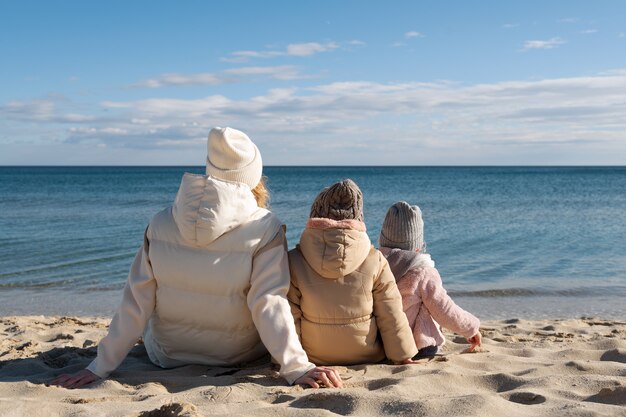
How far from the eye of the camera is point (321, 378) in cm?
395

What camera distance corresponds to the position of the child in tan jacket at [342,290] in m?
4.11

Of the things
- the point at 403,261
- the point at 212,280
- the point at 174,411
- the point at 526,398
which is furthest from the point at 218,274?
the point at 526,398

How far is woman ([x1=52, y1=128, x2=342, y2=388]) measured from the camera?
4.02m

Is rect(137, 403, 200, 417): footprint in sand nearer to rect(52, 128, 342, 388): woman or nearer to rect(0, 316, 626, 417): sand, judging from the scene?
rect(0, 316, 626, 417): sand

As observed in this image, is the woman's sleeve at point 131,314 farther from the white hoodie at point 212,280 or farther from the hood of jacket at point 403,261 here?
the hood of jacket at point 403,261

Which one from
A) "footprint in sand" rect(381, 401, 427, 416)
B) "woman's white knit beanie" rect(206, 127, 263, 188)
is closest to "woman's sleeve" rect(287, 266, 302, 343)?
"woman's white knit beanie" rect(206, 127, 263, 188)

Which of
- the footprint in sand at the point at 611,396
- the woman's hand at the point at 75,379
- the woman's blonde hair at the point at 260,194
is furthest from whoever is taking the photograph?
the woman's blonde hair at the point at 260,194

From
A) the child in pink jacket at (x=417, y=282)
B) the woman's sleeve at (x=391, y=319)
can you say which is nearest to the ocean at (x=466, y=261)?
the child in pink jacket at (x=417, y=282)

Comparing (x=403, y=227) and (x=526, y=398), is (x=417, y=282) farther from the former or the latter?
(x=526, y=398)

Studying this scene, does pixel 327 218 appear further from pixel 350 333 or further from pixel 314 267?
pixel 350 333

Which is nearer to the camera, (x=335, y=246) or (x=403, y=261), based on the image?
(x=335, y=246)

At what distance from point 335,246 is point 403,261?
32.3 inches

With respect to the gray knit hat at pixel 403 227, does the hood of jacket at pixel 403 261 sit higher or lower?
lower

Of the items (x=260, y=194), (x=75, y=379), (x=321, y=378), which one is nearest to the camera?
(x=321, y=378)
